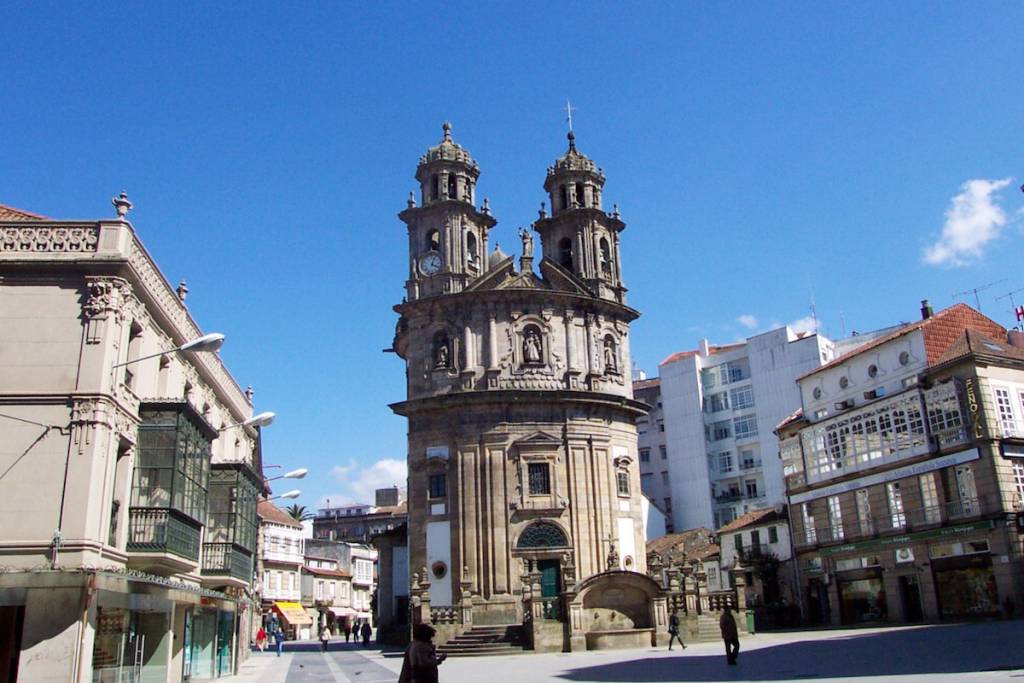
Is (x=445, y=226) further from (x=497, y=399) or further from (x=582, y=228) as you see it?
(x=497, y=399)

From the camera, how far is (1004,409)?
3625 cm

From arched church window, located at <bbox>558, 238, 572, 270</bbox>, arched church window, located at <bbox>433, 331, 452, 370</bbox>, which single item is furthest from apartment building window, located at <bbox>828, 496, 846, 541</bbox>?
arched church window, located at <bbox>433, 331, 452, 370</bbox>

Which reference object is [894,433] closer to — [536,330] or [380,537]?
[536,330]

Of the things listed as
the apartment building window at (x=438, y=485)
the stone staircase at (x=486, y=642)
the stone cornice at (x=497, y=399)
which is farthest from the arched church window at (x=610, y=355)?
the stone staircase at (x=486, y=642)

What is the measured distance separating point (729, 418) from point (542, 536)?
32523 millimetres

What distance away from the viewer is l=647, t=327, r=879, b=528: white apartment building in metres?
66.8

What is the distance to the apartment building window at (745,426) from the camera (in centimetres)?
6869

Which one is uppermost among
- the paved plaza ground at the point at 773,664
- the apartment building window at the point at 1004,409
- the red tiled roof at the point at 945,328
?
the red tiled roof at the point at 945,328

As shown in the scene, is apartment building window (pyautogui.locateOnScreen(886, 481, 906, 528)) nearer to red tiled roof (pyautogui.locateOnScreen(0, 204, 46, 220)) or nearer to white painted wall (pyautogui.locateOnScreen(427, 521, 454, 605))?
white painted wall (pyautogui.locateOnScreen(427, 521, 454, 605))

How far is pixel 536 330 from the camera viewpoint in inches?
1777

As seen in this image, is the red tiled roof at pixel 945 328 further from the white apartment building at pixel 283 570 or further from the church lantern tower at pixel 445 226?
the white apartment building at pixel 283 570

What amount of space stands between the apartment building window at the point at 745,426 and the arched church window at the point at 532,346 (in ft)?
96.9

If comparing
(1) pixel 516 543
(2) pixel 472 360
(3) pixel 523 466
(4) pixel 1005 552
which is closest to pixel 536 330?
(2) pixel 472 360

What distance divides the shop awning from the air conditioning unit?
4809 centimetres
